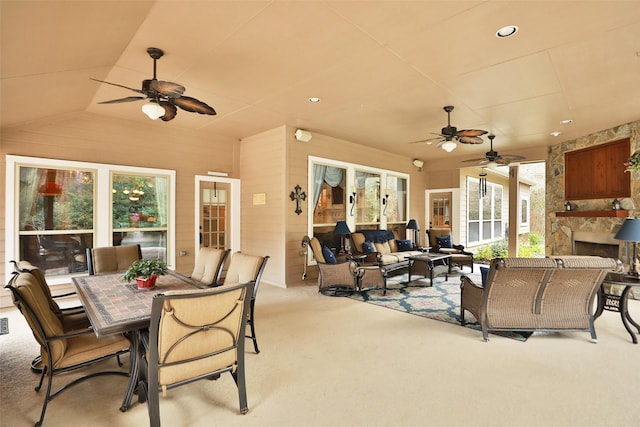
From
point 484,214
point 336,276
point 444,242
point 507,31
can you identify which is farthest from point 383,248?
point 484,214

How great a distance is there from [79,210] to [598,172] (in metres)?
9.29

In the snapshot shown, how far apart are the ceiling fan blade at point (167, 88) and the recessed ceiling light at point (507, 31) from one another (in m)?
→ 2.96

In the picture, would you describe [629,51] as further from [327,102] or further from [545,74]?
[327,102]

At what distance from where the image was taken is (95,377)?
2.62m

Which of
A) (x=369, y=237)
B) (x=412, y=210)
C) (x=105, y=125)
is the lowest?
(x=369, y=237)

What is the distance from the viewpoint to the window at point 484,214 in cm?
1034

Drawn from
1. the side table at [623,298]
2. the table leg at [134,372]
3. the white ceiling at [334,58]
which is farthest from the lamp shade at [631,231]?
the table leg at [134,372]

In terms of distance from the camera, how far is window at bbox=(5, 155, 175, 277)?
4.59 metres

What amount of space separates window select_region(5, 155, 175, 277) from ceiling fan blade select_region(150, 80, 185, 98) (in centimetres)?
297

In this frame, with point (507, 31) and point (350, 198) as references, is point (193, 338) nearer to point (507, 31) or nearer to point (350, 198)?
point (507, 31)

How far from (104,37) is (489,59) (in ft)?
12.3

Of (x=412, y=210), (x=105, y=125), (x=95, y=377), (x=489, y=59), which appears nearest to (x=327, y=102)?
(x=489, y=59)

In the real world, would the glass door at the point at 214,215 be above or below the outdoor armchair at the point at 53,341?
above

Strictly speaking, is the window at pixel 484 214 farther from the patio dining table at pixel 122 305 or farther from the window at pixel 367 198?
the patio dining table at pixel 122 305
